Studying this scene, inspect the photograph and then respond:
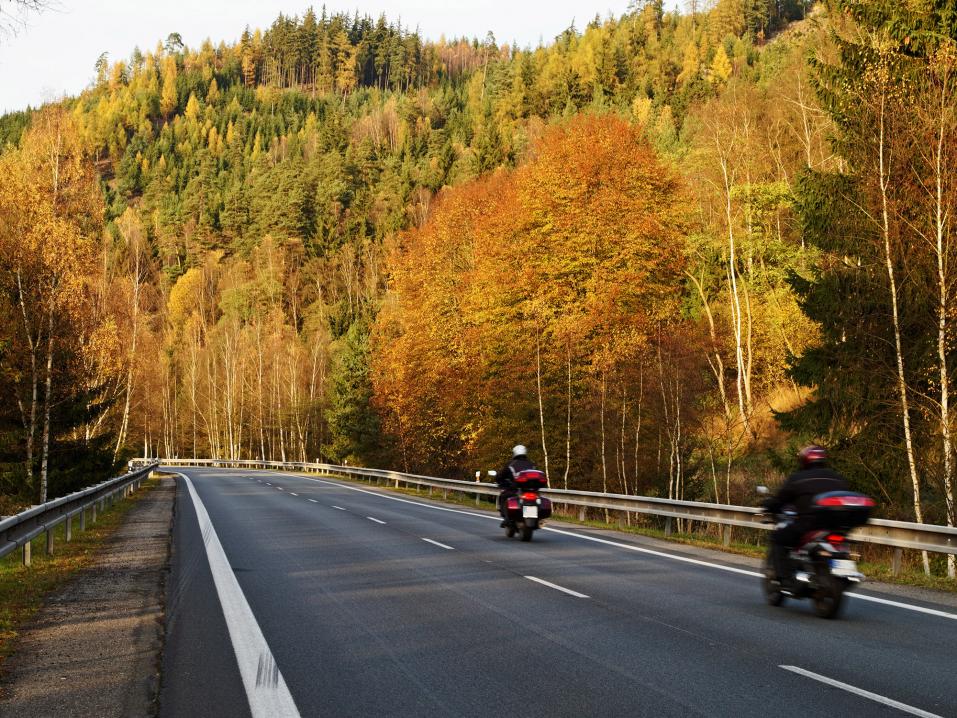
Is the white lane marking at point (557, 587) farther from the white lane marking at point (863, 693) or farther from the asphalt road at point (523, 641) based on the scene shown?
the white lane marking at point (863, 693)

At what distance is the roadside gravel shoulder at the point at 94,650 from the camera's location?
6.21m

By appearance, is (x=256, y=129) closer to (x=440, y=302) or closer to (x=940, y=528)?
(x=440, y=302)

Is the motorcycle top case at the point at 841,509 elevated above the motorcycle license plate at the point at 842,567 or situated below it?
above

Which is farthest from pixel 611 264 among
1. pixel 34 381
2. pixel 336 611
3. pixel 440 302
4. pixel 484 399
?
pixel 336 611

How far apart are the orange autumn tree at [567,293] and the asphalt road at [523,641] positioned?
17714mm

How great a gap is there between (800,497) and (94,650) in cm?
716

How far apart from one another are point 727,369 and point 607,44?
87638 mm

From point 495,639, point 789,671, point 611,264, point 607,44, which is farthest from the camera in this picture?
point 607,44

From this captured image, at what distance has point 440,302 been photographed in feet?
143

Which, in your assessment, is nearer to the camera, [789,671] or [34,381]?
[789,671]

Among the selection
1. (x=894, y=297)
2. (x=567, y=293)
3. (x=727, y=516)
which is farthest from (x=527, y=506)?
(x=567, y=293)

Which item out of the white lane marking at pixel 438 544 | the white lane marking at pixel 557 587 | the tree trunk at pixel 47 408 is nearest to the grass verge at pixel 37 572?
the white lane marking at pixel 438 544

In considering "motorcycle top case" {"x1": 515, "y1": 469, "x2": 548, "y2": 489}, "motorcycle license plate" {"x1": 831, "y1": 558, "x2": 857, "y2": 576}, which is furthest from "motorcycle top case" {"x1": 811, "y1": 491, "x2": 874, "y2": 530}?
"motorcycle top case" {"x1": 515, "y1": 469, "x2": 548, "y2": 489}

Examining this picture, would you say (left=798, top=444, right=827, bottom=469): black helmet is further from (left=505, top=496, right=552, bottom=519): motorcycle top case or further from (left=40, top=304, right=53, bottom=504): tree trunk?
(left=40, top=304, right=53, bottom=504): tree trunk
